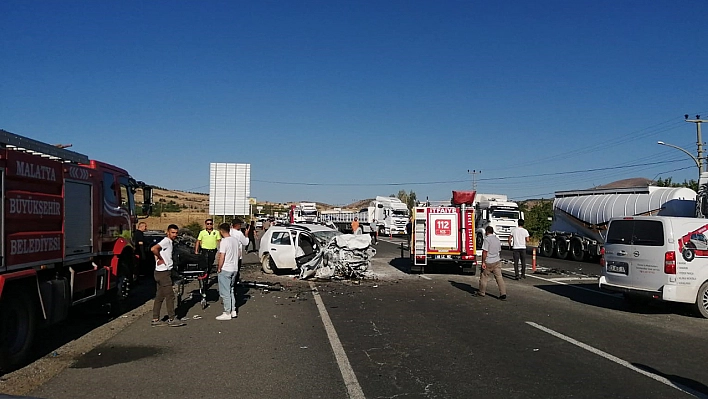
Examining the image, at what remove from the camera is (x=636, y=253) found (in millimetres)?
12234

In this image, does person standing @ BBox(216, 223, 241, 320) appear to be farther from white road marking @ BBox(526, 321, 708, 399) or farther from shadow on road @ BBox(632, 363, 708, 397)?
shadow on road @ BBox(632, 363, 708, 397)

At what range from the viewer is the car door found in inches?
777

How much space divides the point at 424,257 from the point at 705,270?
9.94 metres

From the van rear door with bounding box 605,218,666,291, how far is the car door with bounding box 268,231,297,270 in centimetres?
993

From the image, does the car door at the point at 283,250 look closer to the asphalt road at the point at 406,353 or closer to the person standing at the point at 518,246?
the asphalt road at the point at 406,353

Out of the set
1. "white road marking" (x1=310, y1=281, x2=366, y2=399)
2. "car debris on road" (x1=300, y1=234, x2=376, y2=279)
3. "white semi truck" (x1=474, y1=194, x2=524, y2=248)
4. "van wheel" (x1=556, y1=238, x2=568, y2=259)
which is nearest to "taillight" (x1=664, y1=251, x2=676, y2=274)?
"white road marking" (x1=310, y1=281, x2=366, y2=399)

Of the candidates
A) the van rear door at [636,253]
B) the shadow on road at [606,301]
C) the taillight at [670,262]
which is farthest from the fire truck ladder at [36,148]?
the shadow on road at [606,301]

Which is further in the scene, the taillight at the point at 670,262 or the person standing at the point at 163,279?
the taillight at the point at 670,262

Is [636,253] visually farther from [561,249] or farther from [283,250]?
[561,249]

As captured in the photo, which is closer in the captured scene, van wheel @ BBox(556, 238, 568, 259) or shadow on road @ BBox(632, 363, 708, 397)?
shadow on road @ BBox(632, 363, 708, 397)

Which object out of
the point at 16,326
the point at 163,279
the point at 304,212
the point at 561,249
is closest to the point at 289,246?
the point at 163,279

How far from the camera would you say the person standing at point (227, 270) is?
11.6m

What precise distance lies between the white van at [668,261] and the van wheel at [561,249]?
1751 cm

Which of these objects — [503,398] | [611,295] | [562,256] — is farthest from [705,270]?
[562,256]
